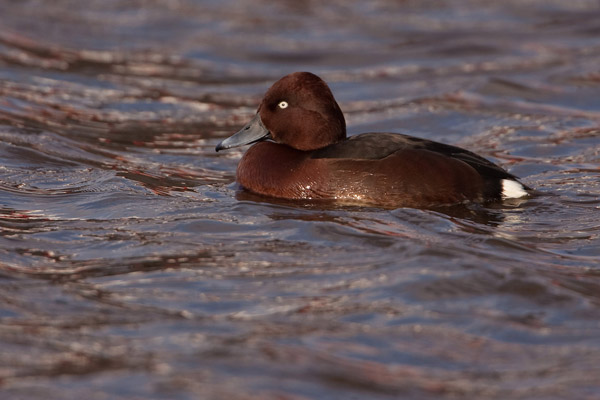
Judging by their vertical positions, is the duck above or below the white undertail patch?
above

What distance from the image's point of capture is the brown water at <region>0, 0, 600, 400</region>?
4.23m

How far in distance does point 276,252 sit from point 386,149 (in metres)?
1.29

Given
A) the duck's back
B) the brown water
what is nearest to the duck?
the duck's back

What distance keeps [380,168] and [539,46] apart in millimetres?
7305

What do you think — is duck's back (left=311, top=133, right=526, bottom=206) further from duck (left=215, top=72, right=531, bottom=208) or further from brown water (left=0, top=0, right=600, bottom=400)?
brown water (left=0, top=0, right=600, bottom=400)

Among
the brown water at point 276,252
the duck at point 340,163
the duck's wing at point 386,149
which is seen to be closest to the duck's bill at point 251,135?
the duck at point 340,163

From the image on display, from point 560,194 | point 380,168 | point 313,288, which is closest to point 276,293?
point 313,288

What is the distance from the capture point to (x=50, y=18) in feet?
48.4

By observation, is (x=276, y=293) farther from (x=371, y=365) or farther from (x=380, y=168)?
(x=380, y=168)

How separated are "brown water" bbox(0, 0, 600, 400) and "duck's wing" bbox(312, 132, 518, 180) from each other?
0.30m

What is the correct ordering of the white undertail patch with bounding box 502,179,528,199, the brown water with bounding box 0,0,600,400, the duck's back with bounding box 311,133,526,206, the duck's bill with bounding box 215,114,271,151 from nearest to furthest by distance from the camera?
the brown water with bounding box 0,0,600,400 < the duck's back with bounding box 311,133,526,206 < the white undertail patch with bounding box 502,179,528,199 < the duck's bill with bounding box 215,114,271,151

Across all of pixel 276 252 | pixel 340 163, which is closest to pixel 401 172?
pixel 340 163

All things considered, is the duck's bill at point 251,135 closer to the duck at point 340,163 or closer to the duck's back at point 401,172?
the duck at point 340,163

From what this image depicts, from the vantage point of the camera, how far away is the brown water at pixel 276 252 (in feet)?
13.9
